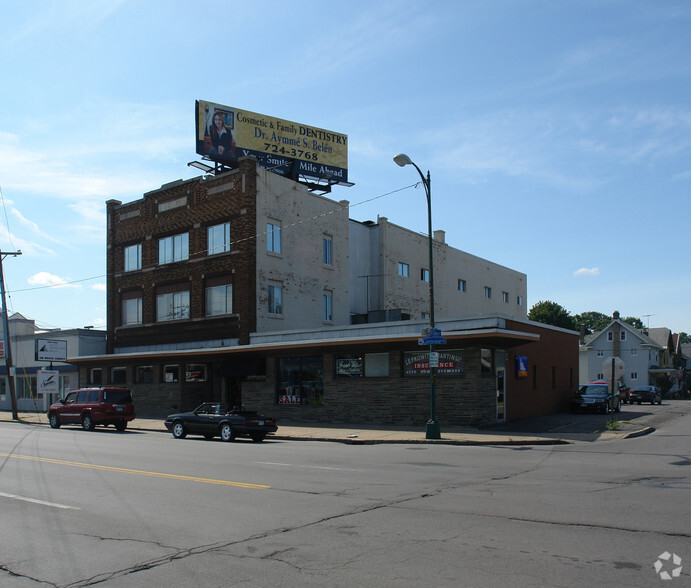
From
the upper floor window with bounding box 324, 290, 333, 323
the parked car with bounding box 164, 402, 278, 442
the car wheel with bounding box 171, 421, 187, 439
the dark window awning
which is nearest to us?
the parked car with bounding box 164, 402, 278, 442

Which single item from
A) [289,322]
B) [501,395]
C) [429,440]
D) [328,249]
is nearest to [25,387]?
[289,322]

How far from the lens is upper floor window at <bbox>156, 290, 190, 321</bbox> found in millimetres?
36094

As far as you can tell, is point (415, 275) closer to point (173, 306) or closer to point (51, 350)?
point (173, 306)

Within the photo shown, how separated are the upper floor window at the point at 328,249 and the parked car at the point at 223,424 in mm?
16314

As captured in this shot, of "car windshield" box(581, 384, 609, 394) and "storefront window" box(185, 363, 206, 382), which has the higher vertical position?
"storefront window" box(185, 363, 206, 382)

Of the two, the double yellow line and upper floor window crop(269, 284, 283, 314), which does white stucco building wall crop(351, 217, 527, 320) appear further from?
the double yellow line

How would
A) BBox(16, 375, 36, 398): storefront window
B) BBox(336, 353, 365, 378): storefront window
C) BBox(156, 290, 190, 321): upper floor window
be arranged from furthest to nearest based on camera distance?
BBox(16, 375, 36, 398): storefront window < BBox(156, 290, 190, 321): upper floor window < BBox(336, 353, 365, 378): storefront window

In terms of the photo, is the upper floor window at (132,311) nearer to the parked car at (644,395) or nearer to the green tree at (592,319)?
the parked car at (644,395)

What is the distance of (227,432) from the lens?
22.0 meters

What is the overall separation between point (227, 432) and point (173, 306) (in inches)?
642

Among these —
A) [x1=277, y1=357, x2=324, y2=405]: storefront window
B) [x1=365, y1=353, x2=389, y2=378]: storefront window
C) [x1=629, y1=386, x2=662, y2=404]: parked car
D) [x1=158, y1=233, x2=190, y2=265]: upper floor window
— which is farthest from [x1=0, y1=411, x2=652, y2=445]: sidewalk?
[x1=629, y1=386, x2=662, y2=404]: parked car

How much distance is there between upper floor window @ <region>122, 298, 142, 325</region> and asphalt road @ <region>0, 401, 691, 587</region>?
2380 centimetres

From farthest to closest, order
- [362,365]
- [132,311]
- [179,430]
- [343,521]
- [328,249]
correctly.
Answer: [132,311] < [328,249] < [362,365] < [179,430] < [343,521]

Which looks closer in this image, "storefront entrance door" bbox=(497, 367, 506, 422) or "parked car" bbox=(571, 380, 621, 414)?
"storefront entrance door" bbox=(497, 367, 506, 422)
